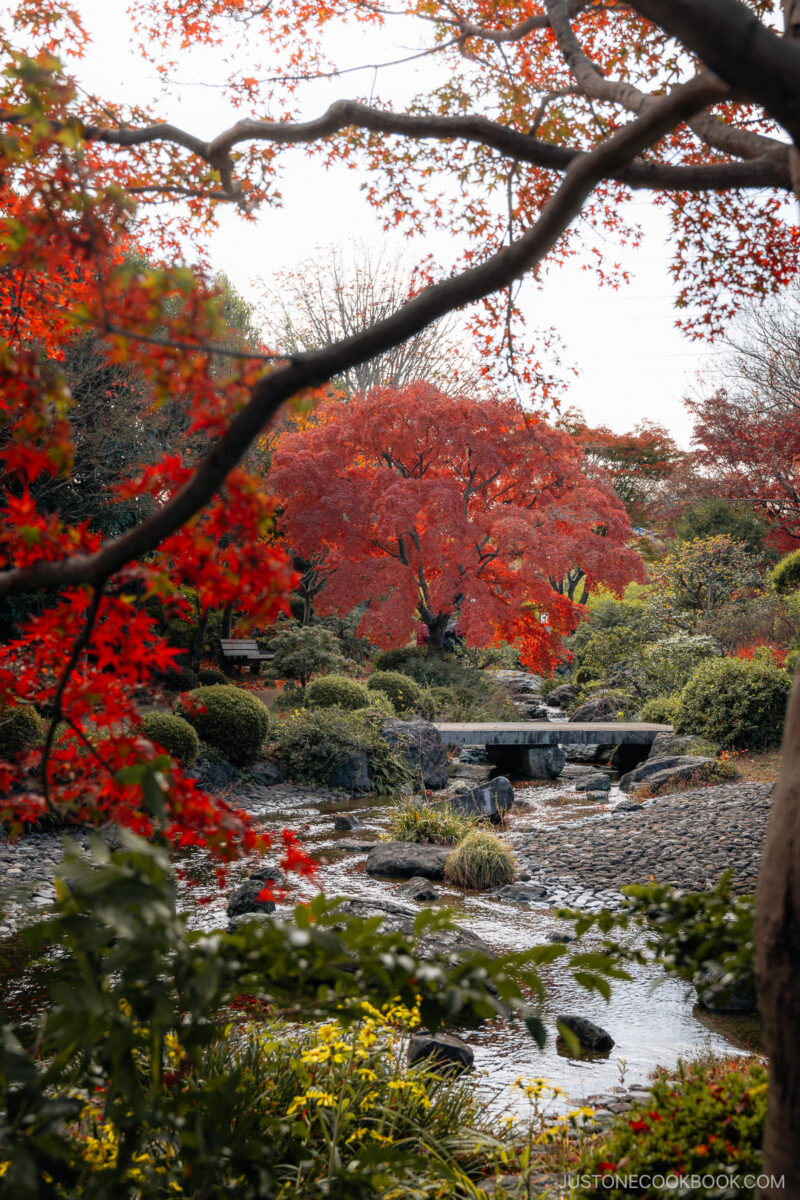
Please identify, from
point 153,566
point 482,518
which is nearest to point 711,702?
point 482,518

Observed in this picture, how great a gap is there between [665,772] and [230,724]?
518 cm

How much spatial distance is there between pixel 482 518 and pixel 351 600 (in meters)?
2.62

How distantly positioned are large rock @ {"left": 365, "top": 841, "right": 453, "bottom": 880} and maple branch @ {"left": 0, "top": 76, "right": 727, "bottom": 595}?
5.74m

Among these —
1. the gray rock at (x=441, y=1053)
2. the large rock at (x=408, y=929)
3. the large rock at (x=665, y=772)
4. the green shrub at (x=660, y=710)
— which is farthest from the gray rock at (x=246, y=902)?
the green shrub at (x=660, y=710)

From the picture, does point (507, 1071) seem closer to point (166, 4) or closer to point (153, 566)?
point (153, 566)

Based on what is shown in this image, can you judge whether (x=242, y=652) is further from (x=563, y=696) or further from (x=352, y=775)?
(x=563, y=696)

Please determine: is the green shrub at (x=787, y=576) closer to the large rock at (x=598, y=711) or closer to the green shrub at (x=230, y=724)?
the large rock at (x=598, y=711)

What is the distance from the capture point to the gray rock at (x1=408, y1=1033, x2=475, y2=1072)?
3.27 metres

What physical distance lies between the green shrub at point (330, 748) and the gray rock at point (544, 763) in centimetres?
207

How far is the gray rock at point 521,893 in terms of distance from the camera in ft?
20.7

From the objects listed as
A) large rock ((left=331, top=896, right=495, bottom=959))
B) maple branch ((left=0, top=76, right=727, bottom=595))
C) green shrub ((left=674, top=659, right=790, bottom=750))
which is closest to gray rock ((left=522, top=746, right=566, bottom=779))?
green shrub ((left=674, top=659, right=790, bottom=750))

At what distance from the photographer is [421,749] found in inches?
431

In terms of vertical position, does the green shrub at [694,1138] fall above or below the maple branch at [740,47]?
below

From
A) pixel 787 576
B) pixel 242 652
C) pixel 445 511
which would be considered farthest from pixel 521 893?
pixel 787 576
